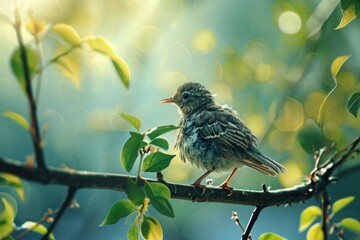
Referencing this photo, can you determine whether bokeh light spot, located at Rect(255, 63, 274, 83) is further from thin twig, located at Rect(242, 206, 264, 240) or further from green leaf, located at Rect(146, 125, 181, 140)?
green leaf, located at Rect(146, 125, 181, 140)

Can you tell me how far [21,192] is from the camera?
0.93 m

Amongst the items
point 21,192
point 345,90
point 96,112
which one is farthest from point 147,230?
point 96,112

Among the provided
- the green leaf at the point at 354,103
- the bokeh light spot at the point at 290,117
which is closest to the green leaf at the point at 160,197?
the green leaf at the point at 354,103

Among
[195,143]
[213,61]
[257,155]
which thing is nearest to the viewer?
[257,155]

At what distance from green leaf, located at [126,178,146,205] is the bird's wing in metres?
1.42

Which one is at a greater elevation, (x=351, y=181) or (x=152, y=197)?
(x=351, y=181)

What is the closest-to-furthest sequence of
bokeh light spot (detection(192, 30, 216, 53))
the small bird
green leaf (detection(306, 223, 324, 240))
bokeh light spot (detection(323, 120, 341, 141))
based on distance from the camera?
green leaf (detection(306, 223, 324, 240))
bokeh light spot (detection(323, 120, 341, 141))
the small bird
bokeh light spot (detection(192, 30, 216, 53))

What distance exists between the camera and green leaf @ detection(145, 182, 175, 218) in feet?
3.27

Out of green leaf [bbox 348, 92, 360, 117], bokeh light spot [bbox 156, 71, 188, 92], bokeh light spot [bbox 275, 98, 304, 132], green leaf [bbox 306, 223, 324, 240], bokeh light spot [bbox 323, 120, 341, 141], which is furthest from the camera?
bokeh light spot [bbox 156, 71, 188, 92]

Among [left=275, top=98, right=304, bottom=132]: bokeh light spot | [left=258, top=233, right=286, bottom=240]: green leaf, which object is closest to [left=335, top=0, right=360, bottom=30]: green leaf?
[left=258, top=233, right=286, bottom=240]: green leaf

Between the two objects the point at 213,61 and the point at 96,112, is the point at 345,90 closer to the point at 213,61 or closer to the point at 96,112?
the point at 213,61

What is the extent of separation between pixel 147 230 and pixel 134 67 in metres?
2.16

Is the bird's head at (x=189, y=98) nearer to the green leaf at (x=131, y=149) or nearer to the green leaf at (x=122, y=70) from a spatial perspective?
the green leaf at (x=131, y=149)

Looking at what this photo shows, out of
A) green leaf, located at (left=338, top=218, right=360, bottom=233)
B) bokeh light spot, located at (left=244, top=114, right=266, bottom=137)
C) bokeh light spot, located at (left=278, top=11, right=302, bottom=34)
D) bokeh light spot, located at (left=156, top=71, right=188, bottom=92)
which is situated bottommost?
green leaf, located at (left=338, top=218, right=360, bottom=233)
